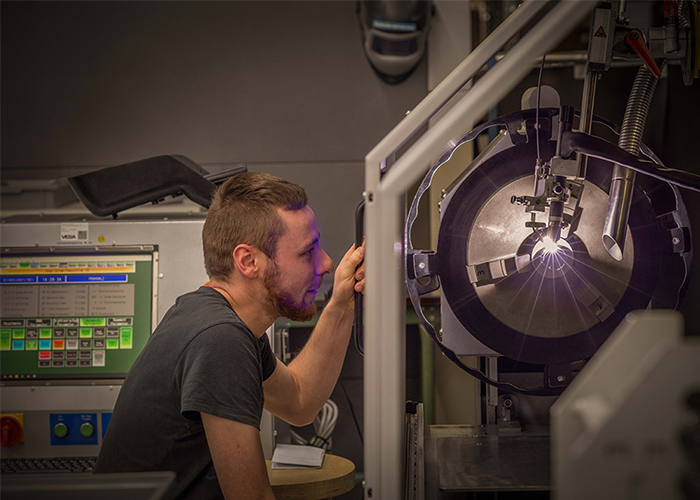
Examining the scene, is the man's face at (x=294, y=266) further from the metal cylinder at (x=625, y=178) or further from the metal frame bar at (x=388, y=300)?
the metal cylinder at (x=625, y=178)

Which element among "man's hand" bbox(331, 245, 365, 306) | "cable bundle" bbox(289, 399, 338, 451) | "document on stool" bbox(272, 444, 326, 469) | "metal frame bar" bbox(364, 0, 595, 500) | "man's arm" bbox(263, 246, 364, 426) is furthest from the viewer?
"cable bundle" bbox(289, 399, 338, 451)

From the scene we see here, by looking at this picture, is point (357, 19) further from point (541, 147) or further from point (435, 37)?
point (541, 147)

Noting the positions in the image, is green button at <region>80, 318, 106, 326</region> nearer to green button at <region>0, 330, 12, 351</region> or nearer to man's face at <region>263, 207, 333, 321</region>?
green button at <region>0, 330, 12, 351</region>

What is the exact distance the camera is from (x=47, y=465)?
4.85 feet

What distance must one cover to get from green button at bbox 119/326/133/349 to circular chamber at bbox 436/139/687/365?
1081mm

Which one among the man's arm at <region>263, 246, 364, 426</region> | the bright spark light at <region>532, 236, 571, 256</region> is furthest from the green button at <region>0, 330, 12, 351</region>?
the bright spark light at <region>532, 236, 571, 256</region>

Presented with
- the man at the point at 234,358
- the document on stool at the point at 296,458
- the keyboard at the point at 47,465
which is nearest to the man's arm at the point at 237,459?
the man at the point at 234,358

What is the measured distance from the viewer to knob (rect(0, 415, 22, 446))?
1.58 metres

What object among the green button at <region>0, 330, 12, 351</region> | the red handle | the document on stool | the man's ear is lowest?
the document on stool

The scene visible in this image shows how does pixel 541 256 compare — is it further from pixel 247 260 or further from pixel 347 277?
Answer: pixel 247 260

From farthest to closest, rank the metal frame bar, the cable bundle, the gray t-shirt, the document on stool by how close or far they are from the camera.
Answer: the cable bundle < the document on stool < the gray t-shirt < the metal frame bar

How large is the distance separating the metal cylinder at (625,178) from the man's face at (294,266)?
0.67 m

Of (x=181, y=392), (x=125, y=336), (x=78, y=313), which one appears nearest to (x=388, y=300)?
(x=181, y=392)

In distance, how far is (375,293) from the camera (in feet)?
2.34
